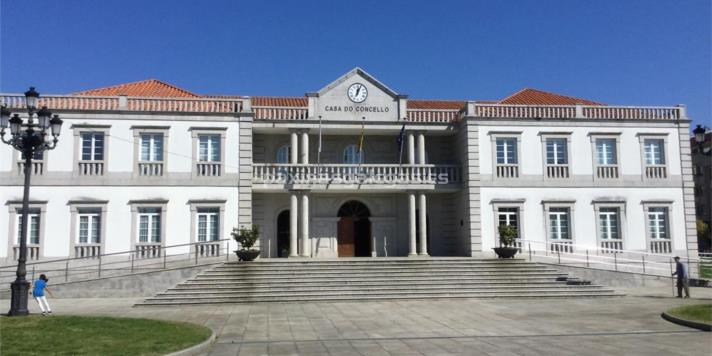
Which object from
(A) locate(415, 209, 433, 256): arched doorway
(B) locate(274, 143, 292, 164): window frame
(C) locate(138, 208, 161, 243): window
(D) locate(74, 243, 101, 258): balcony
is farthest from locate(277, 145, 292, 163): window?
(D) locate(74, 243, 101, 258): balcony

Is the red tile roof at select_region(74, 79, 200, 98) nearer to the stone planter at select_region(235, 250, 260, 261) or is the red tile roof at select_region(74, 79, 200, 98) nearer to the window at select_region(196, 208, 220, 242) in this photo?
the window at select_region(196, 208, 220, 242)

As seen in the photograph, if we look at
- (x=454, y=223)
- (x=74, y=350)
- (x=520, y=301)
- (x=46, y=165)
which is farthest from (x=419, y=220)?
(x=74, y=350)

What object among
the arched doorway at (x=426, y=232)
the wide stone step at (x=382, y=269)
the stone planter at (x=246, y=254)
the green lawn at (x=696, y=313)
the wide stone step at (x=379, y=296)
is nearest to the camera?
the green lawn at (x=696, y=313)

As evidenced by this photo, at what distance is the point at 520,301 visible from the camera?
65.1ft

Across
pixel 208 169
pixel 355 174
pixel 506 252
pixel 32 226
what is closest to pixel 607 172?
pixel 506 252

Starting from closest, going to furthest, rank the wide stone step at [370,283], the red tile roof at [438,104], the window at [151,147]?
the wide stone step at [370,283] → the window at [151,147] → the red tile roof at [438,104]

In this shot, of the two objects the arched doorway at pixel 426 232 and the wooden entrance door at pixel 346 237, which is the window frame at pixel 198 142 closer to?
the wooden entrance door at pixel 346 237

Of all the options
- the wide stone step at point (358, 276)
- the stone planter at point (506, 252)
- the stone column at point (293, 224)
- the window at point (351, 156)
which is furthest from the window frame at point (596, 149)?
the stone column at point (293, 224)

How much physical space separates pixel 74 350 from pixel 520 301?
14.4 m

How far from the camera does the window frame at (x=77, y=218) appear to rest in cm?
2397

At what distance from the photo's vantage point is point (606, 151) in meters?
27.5

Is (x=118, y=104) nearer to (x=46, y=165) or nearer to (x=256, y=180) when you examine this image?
(x=46, y=165)

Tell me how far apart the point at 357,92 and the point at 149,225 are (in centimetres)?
1113

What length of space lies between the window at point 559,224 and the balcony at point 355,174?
4.58 metres
